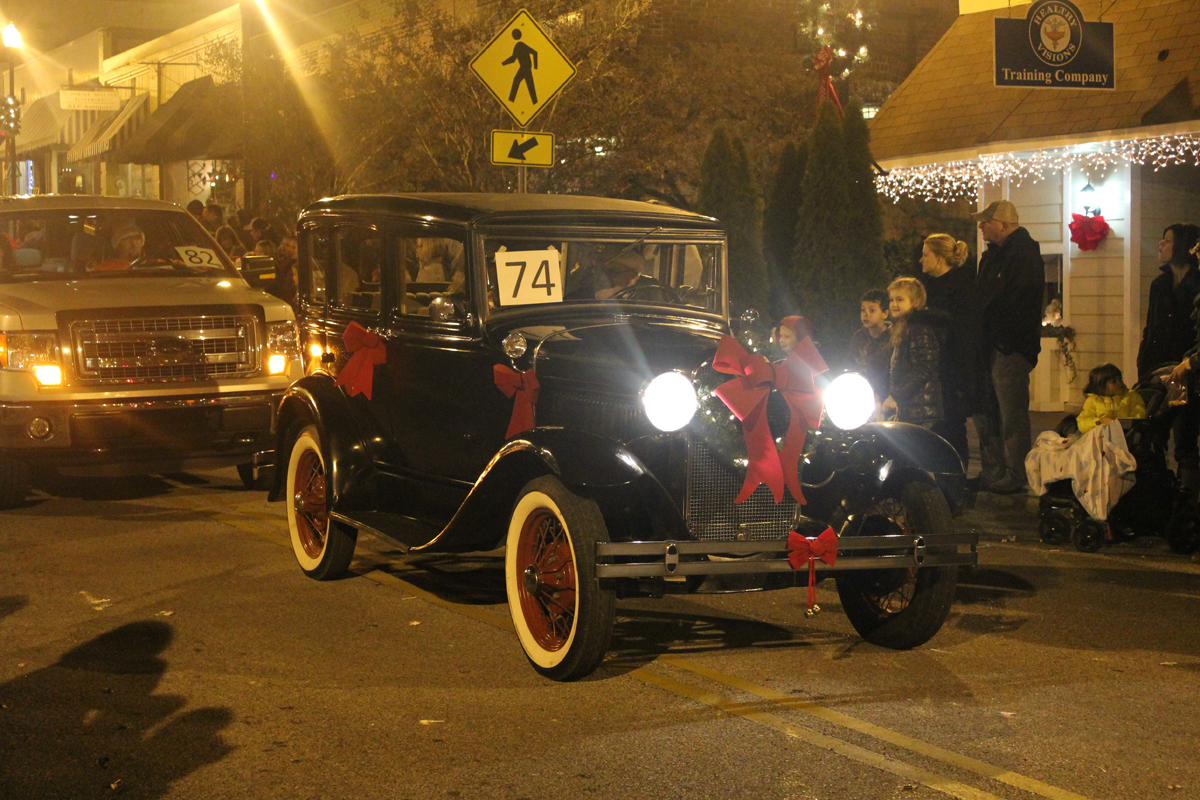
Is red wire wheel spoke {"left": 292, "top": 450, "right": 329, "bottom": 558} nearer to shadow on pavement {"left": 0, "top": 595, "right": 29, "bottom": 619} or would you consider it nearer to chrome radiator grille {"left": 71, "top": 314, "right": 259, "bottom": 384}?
shadow on pavement {"left": 0, "top": 595, "right": 29, "bottom": 619}

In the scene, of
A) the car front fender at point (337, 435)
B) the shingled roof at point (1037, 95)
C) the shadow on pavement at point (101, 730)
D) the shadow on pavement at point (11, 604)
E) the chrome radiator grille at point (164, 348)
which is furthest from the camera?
the shingled roof at point (1037, 95)

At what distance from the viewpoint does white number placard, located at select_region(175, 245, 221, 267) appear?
1091 centimetres

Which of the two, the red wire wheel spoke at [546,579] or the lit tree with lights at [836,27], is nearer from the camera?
the red wire wheel spoke at [546,579]

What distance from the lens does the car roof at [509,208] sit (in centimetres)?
671

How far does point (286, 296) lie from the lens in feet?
46.4

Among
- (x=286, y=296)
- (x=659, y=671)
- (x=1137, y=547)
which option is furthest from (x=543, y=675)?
(x=286, y=296)

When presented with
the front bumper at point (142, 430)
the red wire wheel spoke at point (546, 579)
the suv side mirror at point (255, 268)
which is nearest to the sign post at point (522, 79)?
the suv side mirror at point (255, 268)

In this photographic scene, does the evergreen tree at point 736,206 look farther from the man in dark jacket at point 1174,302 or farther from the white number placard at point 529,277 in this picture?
the white number placard at point 529,277

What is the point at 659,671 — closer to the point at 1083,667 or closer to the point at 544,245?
the point at 1083,667

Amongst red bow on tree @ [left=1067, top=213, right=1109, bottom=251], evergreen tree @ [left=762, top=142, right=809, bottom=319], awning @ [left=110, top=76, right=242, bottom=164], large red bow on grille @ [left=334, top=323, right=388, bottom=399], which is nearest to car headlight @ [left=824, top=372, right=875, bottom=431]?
large red bow on grille @ [left=334, top=323, right=388, bottom=399]

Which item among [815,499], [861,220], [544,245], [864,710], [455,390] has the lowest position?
[864,710]

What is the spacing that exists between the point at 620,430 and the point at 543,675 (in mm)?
1057

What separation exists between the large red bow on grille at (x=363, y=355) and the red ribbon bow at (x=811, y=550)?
2.65 metres

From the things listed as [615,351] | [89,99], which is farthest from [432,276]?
[89,99]
